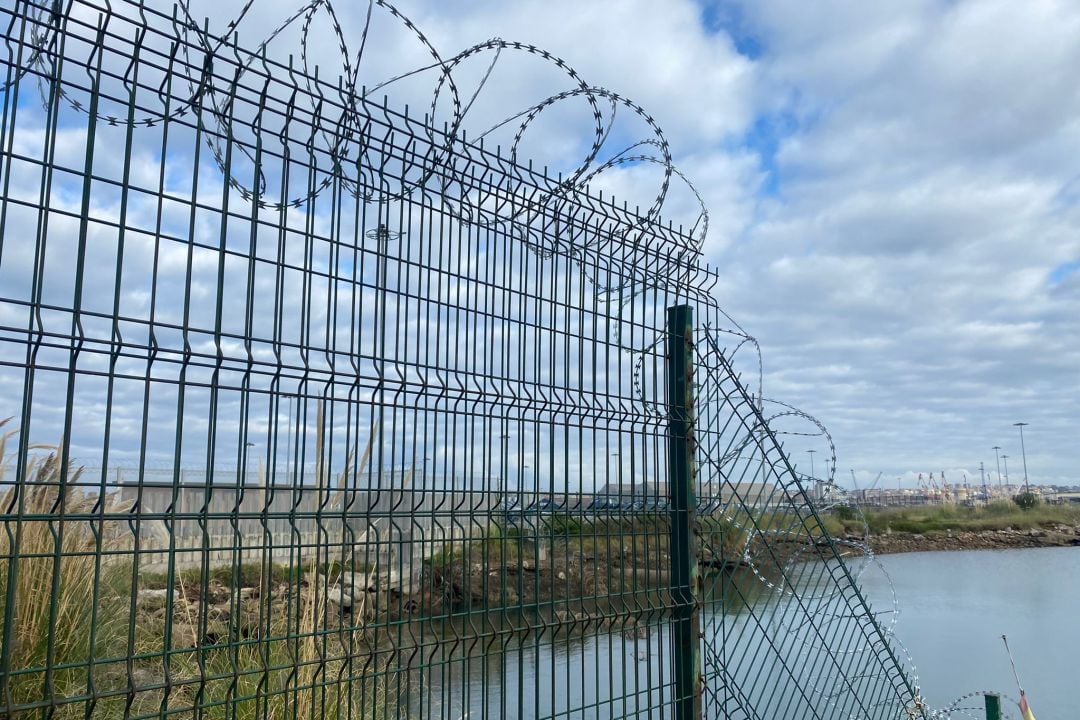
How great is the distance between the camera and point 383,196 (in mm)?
2750

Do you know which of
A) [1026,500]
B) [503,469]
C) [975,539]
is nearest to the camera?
[503,469]

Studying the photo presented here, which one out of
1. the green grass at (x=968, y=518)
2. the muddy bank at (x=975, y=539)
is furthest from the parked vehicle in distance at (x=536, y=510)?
the green grass at (x=968, y=518)

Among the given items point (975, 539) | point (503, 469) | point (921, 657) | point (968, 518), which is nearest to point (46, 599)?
point (503, 469)

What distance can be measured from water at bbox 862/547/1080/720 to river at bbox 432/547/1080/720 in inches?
0.9

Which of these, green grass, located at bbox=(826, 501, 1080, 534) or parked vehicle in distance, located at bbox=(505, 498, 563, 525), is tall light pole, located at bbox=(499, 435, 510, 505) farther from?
green grass, located at bbox=(826, 501, 1080, 534)

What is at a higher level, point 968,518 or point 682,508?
point 682,508

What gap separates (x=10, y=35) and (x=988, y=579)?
26.7 m

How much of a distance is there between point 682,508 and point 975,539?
1669 inches

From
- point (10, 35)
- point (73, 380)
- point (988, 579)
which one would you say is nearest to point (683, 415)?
point (73, 380)

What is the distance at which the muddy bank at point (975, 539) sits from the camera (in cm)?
3659

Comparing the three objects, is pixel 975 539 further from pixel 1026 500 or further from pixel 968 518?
pixel 1026 500

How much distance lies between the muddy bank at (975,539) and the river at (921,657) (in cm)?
838

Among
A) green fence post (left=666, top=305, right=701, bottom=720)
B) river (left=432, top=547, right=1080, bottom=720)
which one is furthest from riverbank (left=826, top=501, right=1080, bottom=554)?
green fence post (left=666, top=305, right=701, bottom=720)

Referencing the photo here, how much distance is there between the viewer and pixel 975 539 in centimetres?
4075
